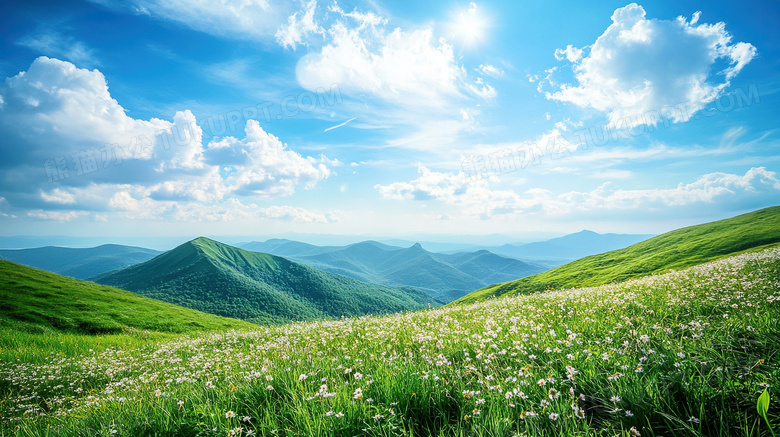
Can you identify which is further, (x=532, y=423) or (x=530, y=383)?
(x=530, y=383)

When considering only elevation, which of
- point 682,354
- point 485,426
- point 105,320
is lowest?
point 105,320

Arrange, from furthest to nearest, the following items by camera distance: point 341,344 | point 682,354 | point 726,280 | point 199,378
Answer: point 726,280
point 341,344
point 199,378
point 682,354

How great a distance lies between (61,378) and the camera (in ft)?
33.0

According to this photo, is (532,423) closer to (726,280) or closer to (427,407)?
(427,407)

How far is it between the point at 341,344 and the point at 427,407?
505 centimetres

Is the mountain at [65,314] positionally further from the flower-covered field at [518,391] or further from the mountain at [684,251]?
the mountain at [684,251]

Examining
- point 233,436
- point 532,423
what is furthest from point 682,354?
point 233,436

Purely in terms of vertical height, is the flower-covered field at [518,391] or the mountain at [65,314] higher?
the flower-covered field at [518,391]

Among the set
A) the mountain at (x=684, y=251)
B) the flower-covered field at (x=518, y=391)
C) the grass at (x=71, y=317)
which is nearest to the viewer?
the flower-covered field at (x=518, y=391)

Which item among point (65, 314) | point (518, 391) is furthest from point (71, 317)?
point (518, 391)

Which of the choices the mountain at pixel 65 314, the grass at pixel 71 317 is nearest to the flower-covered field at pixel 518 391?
the grass at pixel 71 317

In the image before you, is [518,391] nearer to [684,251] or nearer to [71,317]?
[71,317]

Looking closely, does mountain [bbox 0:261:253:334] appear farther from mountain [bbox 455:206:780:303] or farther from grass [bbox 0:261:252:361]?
mountain [bbox 455:206:780:303]

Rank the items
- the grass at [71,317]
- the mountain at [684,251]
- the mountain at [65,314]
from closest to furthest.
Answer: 1. the grass at [71,317]
2. the mountain at [65,314]
3. the mountain at [684,251]
